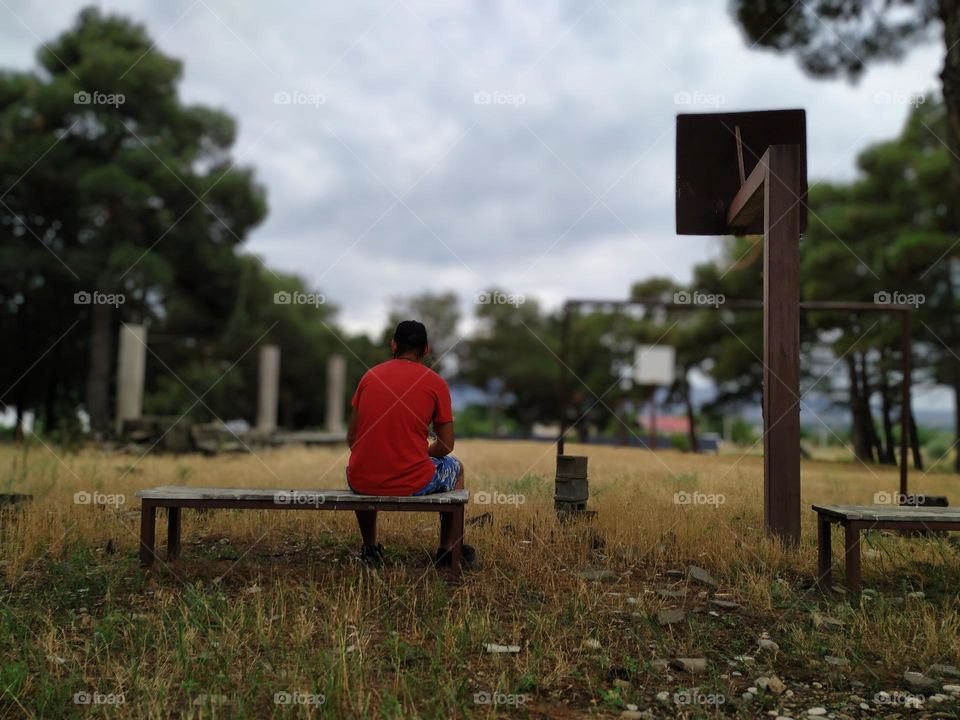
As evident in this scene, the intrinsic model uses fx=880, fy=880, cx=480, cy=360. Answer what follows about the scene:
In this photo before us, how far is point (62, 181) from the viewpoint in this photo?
2155cm

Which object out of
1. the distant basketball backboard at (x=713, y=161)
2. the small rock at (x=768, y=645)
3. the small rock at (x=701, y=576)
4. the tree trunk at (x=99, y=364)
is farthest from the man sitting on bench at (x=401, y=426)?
the tree trunk at (x=99, y=364)

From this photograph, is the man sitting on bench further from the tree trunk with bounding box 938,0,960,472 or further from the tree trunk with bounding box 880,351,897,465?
the tree trunk with bounding box 880,351,897,465

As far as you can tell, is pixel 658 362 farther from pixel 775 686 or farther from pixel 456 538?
pixel 775 686

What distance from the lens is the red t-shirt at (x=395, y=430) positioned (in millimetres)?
5207

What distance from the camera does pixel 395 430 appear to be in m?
5.22

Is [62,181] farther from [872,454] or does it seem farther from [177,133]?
[872,454]

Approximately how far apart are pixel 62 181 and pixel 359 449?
767 inches

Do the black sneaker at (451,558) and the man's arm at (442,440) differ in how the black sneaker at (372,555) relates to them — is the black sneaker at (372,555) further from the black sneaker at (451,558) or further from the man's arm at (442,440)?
the man's arm at (442,440)

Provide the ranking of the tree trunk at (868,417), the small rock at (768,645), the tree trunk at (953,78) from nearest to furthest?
the small rock at (768,645)
the tree trunk at (953,78)
the tree trunk at (868,417)

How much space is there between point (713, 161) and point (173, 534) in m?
5.05

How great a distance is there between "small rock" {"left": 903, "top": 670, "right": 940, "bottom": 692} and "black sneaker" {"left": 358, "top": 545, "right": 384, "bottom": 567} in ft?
9.62

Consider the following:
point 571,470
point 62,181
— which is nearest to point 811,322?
point 571,470

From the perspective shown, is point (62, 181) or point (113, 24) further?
point (113, 24)

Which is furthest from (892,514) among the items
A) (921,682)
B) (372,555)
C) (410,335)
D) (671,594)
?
(372,555)
